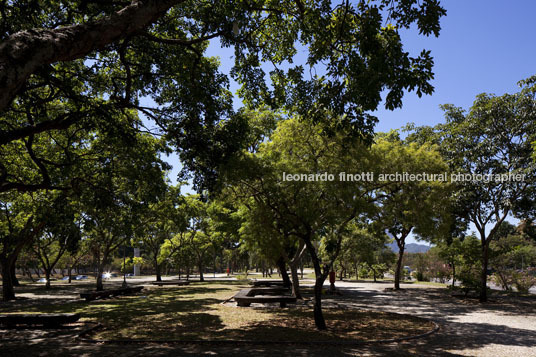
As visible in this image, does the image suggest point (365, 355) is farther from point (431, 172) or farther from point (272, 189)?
point (431, 172)

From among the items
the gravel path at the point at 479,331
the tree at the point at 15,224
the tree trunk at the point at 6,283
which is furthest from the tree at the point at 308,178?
the tree trunk at the point at 6,283

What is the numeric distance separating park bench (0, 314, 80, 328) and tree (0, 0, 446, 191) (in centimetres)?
421

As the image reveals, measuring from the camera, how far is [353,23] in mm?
7613

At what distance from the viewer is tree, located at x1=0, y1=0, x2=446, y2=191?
239 inches

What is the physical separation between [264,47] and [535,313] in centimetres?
1562

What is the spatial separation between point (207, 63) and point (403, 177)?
940 centimetres

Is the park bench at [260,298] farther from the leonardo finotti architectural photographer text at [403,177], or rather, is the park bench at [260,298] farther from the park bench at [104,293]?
the park bench at [104,293]

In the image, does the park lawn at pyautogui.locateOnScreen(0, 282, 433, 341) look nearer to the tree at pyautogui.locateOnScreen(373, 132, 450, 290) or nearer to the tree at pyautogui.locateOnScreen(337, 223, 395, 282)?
the tree at pyautogui.locateOnScreen(373, 132, 450, 290)

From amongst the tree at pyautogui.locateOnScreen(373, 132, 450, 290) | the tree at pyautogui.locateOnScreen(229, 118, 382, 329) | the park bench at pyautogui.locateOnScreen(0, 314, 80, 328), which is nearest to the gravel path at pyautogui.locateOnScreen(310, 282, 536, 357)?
the tree at pyautogui.locateOnScreen(229, 118, 382, 329)

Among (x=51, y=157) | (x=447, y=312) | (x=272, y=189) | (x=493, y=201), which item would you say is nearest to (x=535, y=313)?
(x=447, y=312)

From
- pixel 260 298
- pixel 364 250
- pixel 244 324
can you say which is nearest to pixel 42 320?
pixel 244 324

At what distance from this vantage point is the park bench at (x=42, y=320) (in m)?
9.95

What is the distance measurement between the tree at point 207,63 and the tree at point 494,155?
1314 cm

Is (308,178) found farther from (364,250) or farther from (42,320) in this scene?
(364,250)
